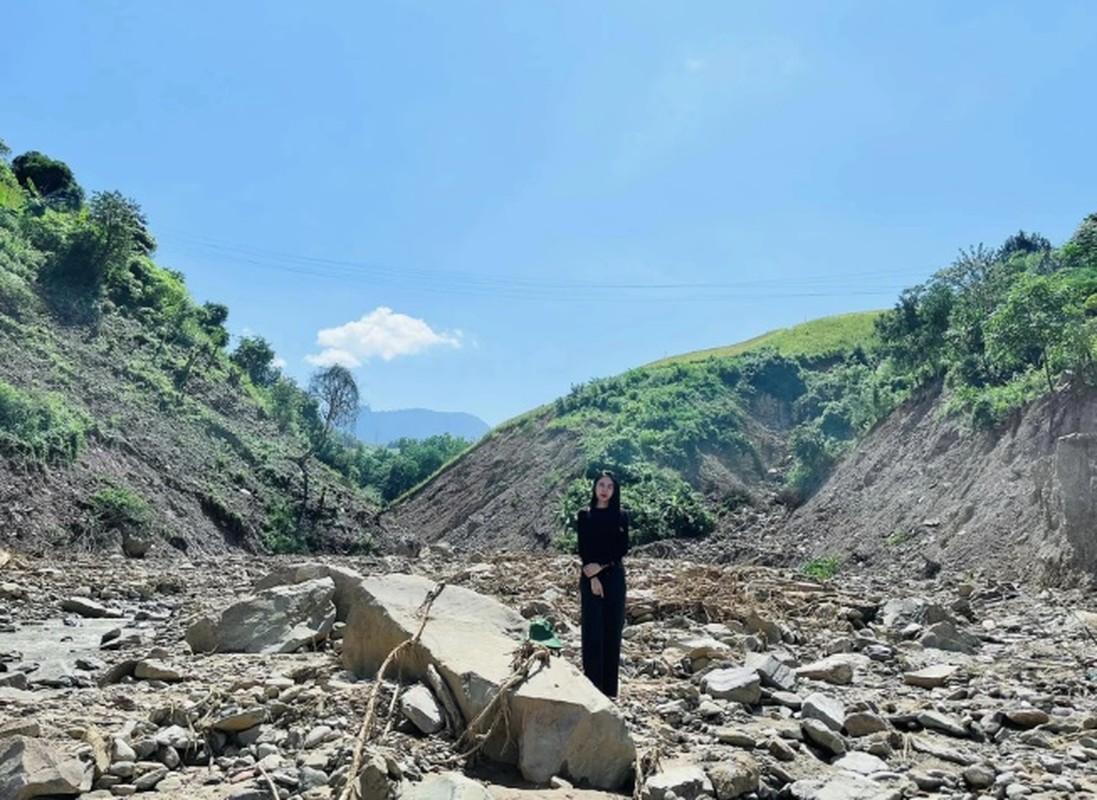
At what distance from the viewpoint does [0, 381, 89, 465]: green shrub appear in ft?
62.6

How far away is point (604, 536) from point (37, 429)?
18966 mm

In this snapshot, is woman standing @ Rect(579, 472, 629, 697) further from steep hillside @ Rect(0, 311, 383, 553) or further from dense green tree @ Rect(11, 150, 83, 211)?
dense green tree @ Rect(11, 150, 83, 211)

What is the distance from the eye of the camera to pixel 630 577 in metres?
13.6

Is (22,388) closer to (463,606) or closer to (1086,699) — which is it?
(463,606)

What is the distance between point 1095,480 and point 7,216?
116ft

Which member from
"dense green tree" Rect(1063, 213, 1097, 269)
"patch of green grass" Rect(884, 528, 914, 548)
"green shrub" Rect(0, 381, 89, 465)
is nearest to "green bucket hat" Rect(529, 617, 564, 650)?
"patch of green grass" Rect(884, 528, 914, 548)

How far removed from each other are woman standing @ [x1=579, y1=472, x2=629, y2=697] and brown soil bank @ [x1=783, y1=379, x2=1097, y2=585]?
30.3ft

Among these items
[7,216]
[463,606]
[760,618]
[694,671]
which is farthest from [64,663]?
[7,216]

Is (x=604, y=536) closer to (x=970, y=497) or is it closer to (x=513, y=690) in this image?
(x=513, y=690)

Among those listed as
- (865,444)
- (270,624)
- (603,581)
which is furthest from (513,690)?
(865,444)

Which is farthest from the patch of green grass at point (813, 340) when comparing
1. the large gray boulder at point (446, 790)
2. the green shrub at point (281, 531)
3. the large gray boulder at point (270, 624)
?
the large gray boulder at point (446, 790)

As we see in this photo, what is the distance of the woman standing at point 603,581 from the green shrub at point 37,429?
58.5ft

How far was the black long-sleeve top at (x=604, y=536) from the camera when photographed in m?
5.99

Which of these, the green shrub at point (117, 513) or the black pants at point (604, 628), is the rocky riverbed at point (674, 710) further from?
the green shrub at point (117, 513)
